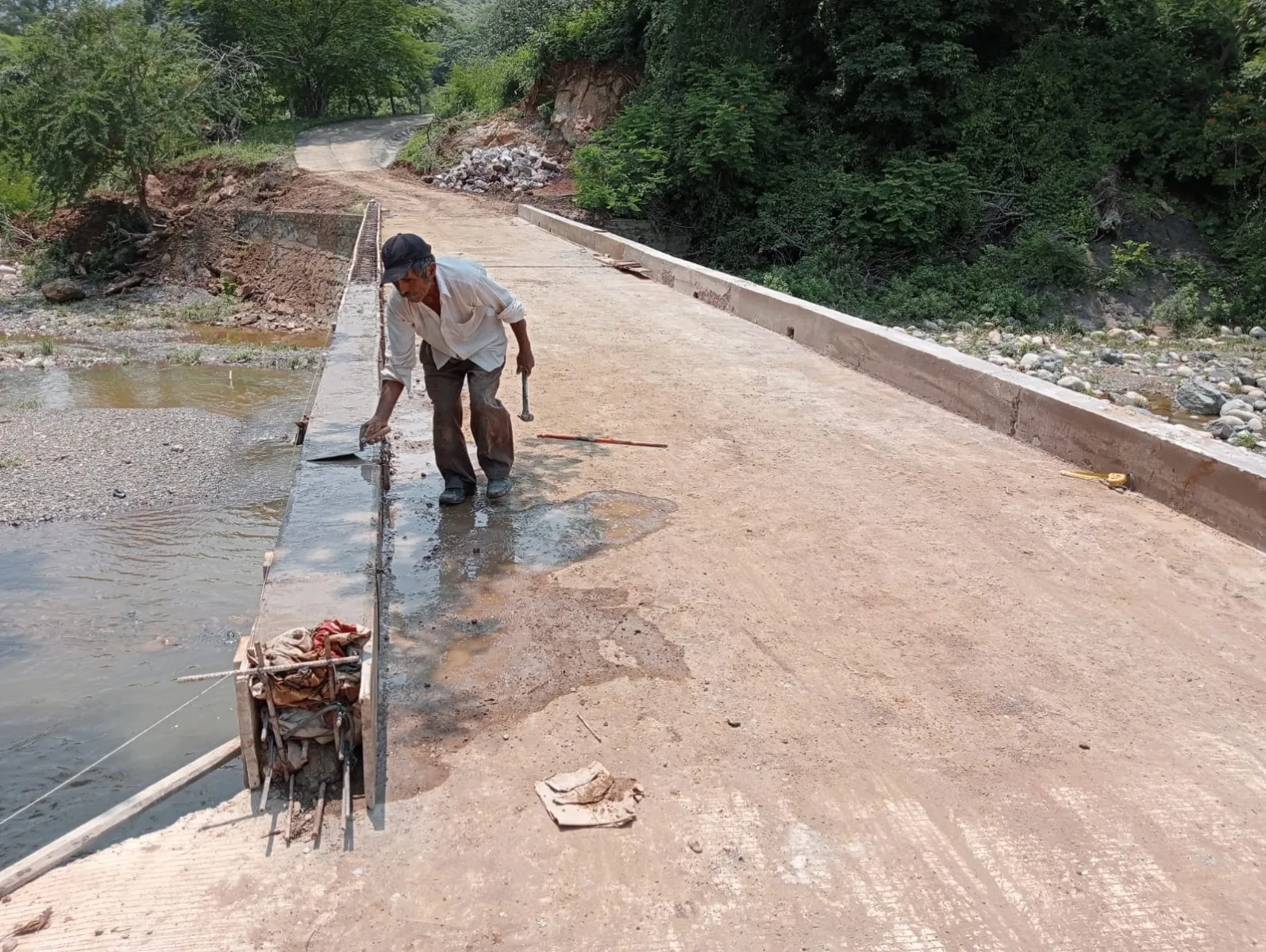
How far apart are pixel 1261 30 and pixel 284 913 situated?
19.2 metres

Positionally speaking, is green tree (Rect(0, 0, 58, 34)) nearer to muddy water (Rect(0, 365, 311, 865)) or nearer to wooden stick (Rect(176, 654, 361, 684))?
muddy water (Rect(0, 365, 311, 865))

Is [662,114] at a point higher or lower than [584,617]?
higher

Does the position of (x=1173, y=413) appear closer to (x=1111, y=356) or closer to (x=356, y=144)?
(x=1111, y=356)

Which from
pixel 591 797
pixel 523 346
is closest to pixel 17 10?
pixel 523 346

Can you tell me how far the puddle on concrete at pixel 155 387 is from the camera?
37.4 ft

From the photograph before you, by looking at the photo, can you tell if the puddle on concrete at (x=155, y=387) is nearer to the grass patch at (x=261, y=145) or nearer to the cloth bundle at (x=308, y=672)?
the cloth bundle at (x=308, y=672)

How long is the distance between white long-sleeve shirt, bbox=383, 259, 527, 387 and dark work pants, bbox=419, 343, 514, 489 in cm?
8

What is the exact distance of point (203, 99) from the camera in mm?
22688

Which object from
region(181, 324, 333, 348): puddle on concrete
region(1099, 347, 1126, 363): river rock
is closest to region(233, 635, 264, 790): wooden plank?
region(1099, 347, 1126, 363): river rock

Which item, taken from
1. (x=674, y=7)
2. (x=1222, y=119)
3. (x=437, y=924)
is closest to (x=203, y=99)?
(x=674, y=7)

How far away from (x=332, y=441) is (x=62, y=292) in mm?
16546

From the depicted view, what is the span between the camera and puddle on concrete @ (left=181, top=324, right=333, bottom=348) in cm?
1555

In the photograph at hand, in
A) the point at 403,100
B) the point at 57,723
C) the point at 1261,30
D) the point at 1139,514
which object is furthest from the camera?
the point at 403,100

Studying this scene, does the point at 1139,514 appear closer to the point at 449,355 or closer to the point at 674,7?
the point at 449,355
